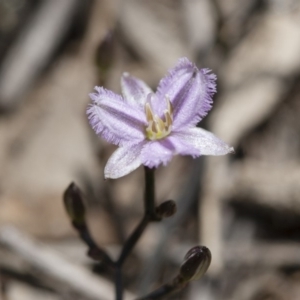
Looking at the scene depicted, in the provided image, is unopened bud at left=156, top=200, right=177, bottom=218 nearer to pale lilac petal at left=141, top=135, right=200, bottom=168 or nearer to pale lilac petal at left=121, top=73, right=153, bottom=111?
pale lilac petal at left=141, top=135, right=200, bottom=168

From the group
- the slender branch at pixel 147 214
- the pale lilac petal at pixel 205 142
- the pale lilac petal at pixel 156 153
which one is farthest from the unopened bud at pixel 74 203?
the pale lilac petal at pixel 205 142

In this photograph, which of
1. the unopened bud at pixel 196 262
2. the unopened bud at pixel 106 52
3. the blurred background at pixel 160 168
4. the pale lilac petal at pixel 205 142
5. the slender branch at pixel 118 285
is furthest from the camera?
the blurred background at pixel 160 168

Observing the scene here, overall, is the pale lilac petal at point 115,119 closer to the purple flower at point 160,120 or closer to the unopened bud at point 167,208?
the purple flower at point 160,120

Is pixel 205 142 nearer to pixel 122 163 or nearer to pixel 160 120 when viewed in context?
pixel 160 120

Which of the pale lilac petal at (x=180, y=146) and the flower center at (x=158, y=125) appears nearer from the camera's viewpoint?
the pale lilac petal at (x=180, y=146)

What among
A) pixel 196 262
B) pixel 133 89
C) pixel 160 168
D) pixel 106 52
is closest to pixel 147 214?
pixel 196 262

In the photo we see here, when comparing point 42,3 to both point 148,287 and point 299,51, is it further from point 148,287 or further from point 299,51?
point 148,287

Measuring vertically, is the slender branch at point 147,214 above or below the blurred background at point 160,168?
below

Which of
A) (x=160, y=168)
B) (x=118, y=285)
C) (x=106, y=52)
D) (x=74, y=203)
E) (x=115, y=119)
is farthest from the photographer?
(x=160, y=168)
